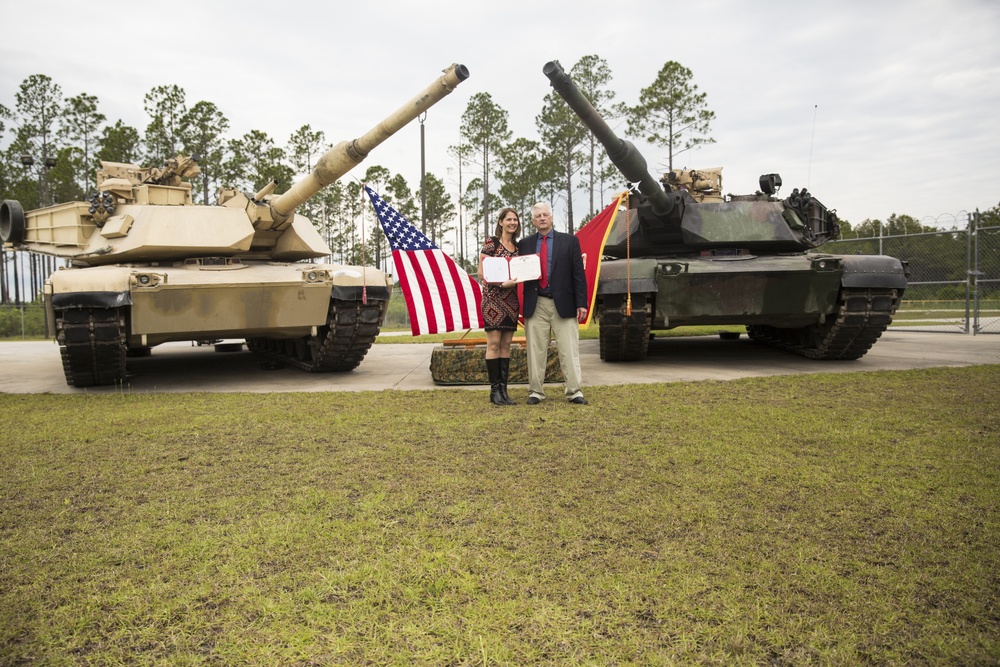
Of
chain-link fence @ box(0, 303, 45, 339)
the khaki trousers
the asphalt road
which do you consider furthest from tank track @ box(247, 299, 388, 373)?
chain-link fence @ box(0, 303, 45, 339)

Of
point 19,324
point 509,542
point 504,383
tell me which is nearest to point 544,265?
point 504,383

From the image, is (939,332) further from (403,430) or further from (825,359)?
(403,430)

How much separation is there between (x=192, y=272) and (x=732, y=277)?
230 inches

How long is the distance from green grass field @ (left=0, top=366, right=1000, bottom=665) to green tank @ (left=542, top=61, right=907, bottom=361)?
10.5 ft

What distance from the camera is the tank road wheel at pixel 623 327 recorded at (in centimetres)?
830

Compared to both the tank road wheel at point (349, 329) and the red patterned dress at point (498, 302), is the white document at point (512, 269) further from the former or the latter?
the tank road wheel at point (349, 329)

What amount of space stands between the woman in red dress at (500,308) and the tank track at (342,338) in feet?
7.77

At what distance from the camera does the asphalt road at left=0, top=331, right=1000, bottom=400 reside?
25.2 ft

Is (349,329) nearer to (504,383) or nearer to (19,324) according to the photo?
(504,383)

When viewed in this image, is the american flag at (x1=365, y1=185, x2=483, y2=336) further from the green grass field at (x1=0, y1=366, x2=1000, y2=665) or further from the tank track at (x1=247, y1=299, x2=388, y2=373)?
the green grass field at (x1=0, y1=366, x2=1000, y2=665)

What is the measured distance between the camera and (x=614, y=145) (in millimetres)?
7930

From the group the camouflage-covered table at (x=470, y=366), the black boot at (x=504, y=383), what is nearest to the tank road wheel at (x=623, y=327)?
the camouflage-covered table at (x=470, y=366)

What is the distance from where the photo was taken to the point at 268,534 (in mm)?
2871

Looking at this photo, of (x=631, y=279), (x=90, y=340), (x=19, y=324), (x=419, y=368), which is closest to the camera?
(x=90, y=340)
